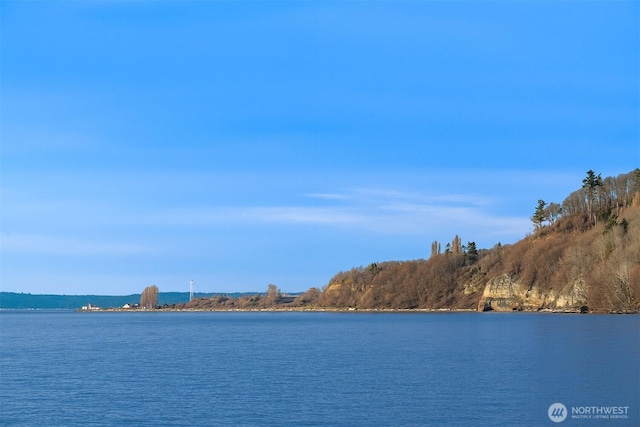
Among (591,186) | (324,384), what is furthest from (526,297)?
(324,384)

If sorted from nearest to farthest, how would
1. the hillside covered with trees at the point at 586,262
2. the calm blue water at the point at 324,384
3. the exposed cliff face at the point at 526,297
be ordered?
the calm blue water at the point at 324,384 < the hillside covered with trees at the point at 586,262 < the exposed cliff face at the point at 526,297

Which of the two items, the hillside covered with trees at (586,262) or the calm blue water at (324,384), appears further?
the hillside covered with trees at (586,262)

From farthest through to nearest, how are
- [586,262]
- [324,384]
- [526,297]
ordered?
[526,297], [586,262], [324,384]

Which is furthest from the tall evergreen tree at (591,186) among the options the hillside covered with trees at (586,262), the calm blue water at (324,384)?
the calm blue water at (324,384)

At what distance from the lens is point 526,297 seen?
7205 inches

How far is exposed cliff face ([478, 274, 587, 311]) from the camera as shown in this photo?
155 meters

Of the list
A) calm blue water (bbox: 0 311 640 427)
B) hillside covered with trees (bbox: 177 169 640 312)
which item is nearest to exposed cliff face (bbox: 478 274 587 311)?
hillside covered with trees (bbox: 177 169 640 312)

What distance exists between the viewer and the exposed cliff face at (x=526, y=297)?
15512cm

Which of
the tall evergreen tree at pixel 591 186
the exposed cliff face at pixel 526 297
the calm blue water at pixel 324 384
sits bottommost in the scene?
the calm blue water at pixel 324 384

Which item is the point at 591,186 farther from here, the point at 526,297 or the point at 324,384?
the point at 324,384

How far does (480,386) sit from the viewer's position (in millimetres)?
41375

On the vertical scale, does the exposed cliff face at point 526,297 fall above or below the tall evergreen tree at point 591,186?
below

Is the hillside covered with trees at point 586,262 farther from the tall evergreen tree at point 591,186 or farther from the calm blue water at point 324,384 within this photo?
the calm blue water at point 324,384

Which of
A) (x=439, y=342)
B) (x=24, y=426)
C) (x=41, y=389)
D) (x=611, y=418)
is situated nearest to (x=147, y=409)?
(x=24, y=426)
